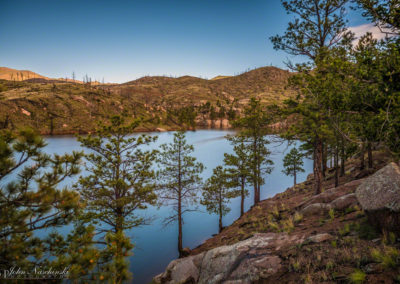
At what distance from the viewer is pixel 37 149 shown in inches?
187

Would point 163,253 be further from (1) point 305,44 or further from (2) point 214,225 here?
(1) point 305,44

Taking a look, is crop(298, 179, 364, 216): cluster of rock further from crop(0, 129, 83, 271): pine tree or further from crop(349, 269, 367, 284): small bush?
crop(0, 129, 83, 271): pine tree

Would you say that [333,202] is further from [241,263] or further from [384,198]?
[241,263]

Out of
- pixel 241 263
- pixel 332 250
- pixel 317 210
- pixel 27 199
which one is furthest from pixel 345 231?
pixel 27 199

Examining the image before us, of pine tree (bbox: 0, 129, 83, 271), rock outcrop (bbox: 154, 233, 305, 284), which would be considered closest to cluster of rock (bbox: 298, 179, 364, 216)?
rock outcrop (bbox: 154, 233, 305, 284)

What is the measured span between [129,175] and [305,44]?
15.1 m

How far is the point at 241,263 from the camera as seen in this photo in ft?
25.4

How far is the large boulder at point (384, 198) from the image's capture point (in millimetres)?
5466

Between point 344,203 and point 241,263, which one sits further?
point 344,203

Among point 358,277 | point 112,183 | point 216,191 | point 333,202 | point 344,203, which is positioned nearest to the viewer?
point 358,277

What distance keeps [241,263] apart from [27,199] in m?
7.63

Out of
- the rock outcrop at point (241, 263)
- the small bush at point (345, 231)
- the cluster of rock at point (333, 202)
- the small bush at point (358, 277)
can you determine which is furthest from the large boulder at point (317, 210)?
the small bush at point (358, 277)

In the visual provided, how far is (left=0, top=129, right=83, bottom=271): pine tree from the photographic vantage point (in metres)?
3.92

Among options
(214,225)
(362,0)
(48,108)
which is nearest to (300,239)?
(362,0)
